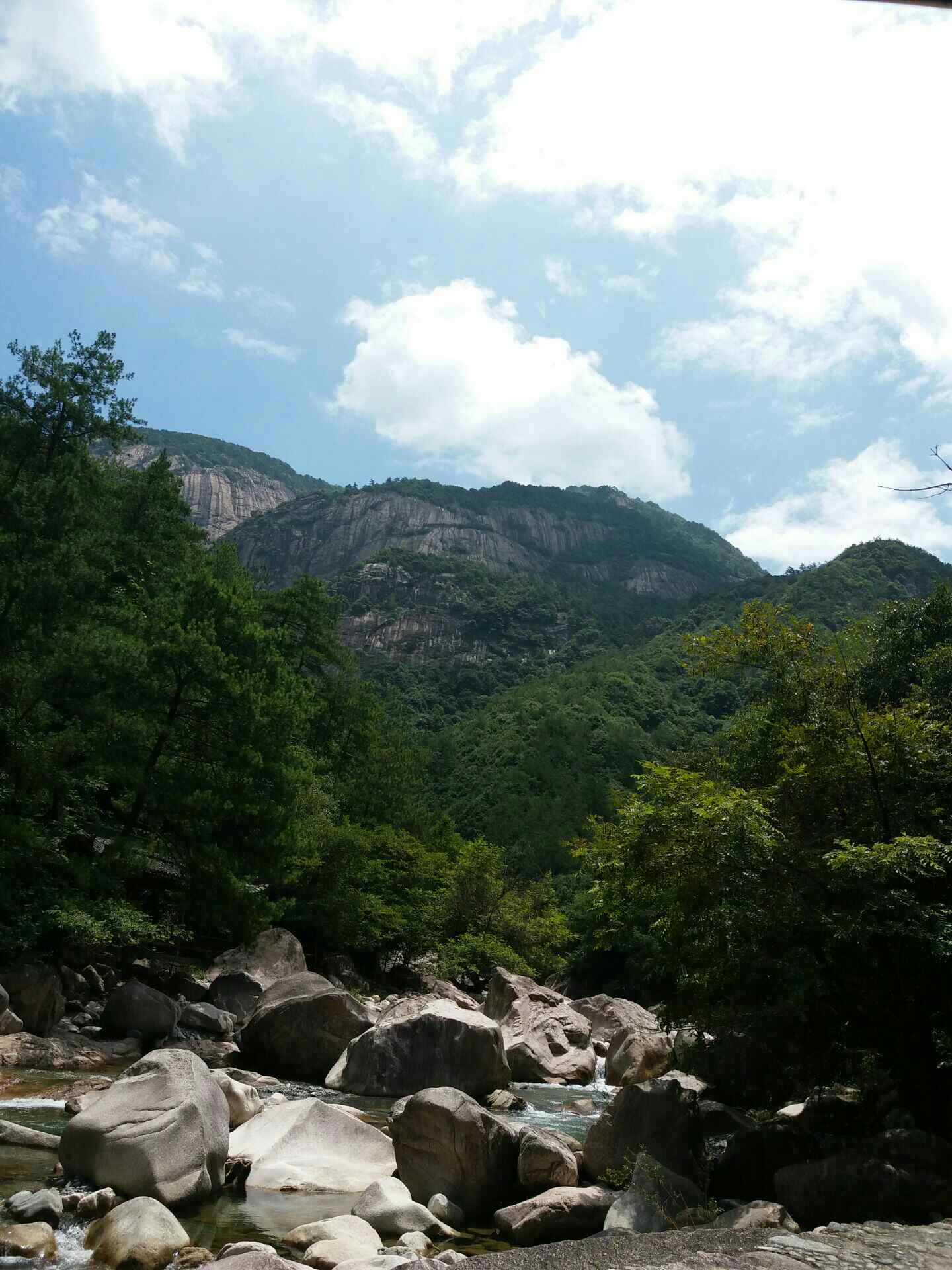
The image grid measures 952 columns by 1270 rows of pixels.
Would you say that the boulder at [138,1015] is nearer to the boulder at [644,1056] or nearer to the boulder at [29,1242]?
the boulder at [644,1056]

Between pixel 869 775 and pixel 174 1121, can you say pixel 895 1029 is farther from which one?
pixel 174 1121

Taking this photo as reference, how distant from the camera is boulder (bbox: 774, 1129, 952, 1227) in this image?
28.5ft

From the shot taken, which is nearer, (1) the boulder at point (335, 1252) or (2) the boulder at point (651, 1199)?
(1) the boulder at point (335, 1252)

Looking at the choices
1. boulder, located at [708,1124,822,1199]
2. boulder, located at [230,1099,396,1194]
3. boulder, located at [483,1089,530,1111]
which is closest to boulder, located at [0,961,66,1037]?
boulder, located at [230,1099,396,1194]

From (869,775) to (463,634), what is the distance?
13757 cm

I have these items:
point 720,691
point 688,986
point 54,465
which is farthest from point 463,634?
point 688,986

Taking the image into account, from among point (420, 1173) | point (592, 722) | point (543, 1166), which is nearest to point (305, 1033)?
point (420, 1173)

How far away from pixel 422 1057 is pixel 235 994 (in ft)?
29.4

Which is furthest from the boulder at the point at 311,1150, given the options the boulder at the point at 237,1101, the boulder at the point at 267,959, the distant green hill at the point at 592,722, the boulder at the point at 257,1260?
the distant green hill at the point at 592,722

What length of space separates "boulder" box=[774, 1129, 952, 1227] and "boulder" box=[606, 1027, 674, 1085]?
26.9ft

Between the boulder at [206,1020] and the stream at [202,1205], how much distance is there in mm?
4915

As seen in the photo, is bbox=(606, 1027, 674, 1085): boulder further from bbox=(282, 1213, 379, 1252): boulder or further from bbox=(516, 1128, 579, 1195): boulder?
bbox=(282, 1213, 379, 1252): boulder

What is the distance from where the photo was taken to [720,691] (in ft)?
324

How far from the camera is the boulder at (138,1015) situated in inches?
740
